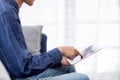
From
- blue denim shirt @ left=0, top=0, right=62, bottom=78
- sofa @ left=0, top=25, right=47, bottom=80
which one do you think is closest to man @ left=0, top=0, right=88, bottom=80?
blue denim shirt @ left=0, top=0, right=62, bottom=78

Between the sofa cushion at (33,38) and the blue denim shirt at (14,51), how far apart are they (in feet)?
2.09

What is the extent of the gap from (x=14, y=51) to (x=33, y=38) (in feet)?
2.44

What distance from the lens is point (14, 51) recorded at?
1.29 meters

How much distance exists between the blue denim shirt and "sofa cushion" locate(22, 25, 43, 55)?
0.64 m

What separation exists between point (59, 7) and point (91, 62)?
75cm

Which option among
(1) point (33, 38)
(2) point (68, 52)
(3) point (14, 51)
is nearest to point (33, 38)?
(1) point (33, 38)

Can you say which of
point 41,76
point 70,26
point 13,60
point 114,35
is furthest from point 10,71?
point 114,35

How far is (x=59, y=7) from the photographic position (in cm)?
288

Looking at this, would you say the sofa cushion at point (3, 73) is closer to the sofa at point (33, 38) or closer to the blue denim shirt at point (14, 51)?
the blue denim shirt at point (14, 51)

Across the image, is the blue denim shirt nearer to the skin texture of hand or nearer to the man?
the man

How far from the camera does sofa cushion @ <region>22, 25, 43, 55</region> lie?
6.57 ft

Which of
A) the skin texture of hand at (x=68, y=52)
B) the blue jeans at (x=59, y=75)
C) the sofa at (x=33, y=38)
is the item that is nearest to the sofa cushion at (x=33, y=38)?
the sofa at (x=33, y=38)

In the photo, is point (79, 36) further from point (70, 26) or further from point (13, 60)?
point (13, 60)

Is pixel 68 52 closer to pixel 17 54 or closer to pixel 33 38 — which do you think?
pixel 17 54
